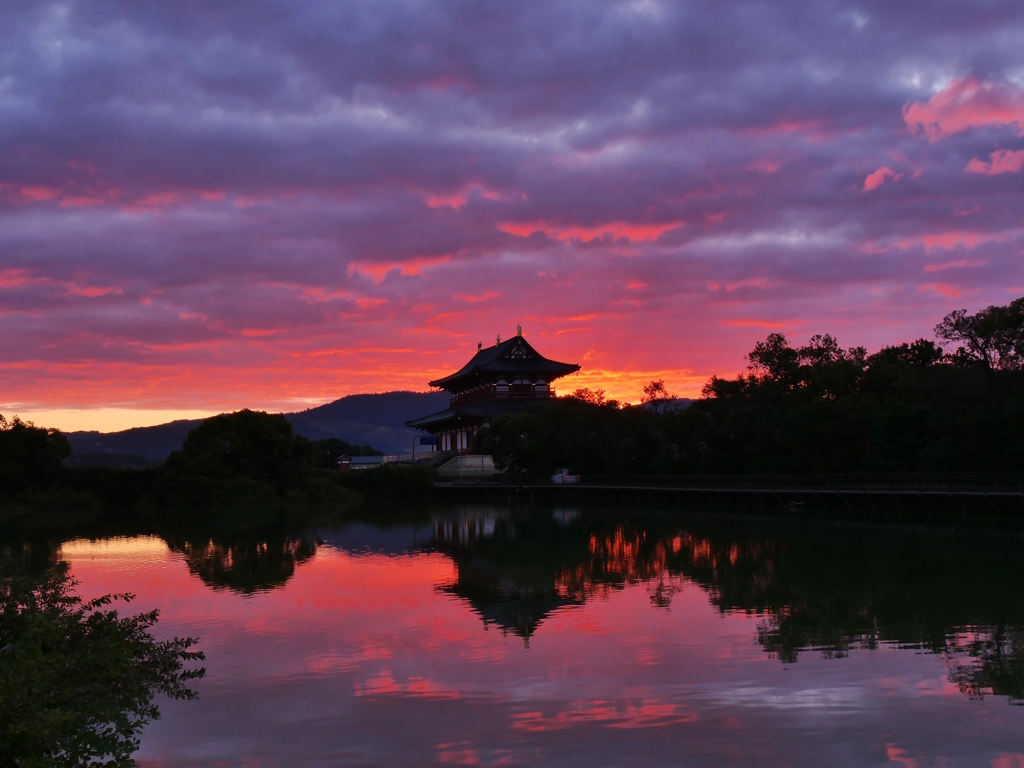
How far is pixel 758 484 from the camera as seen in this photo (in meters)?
42.7

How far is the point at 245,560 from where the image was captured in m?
26.6

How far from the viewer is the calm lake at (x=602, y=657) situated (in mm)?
9305

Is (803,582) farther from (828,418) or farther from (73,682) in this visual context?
(828,418)

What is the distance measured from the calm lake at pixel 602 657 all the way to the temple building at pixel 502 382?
51.7m

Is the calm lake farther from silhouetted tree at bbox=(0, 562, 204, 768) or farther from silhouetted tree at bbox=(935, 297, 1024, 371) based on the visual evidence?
silhouetted tree at bbox=(935, 297, 1024, 371)

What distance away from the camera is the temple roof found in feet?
263

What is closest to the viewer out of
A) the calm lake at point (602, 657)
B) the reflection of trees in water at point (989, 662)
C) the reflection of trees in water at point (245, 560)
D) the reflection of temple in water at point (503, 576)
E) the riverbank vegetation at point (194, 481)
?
the calm lake at point (602, 657)

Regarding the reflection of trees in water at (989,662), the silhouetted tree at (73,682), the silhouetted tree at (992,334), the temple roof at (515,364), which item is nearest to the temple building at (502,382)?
the temple roof at (515,364)

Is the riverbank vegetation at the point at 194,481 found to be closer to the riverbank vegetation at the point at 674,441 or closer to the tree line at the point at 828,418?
the riverbank vegetation at the point at 674,441

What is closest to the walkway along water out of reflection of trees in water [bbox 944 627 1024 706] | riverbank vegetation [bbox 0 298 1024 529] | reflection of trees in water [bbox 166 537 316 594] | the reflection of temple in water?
riverbank vegetation [bbox 0 298 1024 529]

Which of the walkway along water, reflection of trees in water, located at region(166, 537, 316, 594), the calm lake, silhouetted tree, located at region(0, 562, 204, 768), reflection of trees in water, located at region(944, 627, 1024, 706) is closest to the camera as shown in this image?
silhouetted tree, located at region(0, 562, 204, 768)

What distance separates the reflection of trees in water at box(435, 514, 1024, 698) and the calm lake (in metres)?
0.08

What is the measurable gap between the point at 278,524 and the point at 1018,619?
3102 cm

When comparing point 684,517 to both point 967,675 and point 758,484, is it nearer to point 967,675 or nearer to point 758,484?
point 758,484
